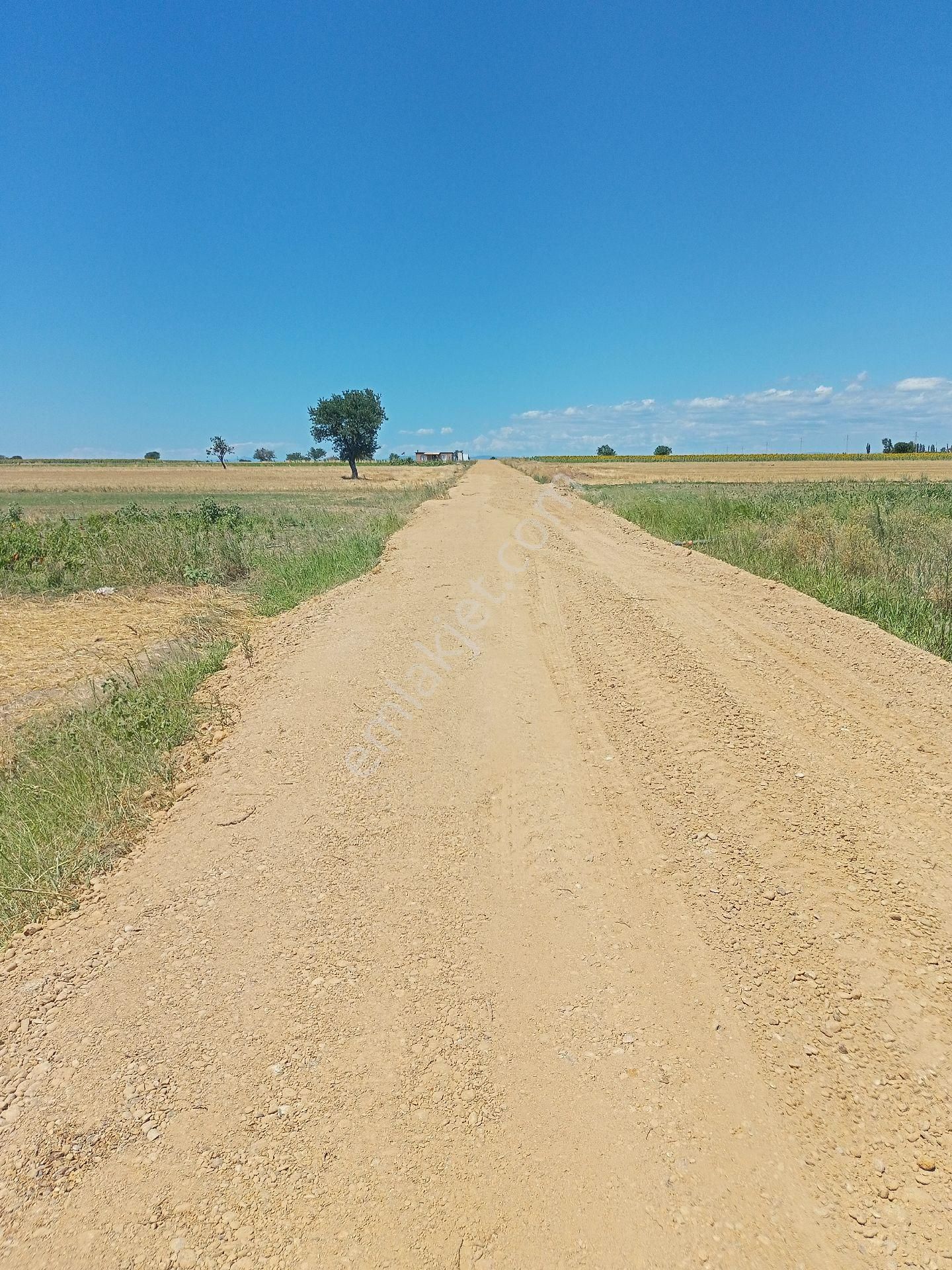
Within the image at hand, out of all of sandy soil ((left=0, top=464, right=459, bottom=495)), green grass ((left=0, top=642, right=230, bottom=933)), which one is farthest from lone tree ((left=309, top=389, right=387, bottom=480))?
green grass ((left=0, top=642, right=230, bottom=933))

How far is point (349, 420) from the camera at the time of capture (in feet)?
219

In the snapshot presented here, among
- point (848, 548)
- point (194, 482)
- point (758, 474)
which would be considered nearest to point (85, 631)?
point (848, 548)

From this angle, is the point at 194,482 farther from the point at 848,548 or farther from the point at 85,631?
the point at 848,548

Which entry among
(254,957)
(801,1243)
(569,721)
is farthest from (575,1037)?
(569,721)

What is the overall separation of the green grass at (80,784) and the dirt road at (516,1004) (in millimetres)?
298

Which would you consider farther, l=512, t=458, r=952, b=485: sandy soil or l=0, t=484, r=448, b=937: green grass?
l=512, t=458, r=952, b=485: sandy soil

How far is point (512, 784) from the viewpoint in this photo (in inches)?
165

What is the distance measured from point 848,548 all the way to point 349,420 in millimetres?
64127

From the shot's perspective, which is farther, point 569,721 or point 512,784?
point 569,721

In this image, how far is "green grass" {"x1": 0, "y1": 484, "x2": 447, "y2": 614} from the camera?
11398mm

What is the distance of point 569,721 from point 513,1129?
3.20m

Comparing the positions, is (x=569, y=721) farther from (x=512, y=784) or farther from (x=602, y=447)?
(x=602, y=447)

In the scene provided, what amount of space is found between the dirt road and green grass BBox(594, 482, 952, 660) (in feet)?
9.54

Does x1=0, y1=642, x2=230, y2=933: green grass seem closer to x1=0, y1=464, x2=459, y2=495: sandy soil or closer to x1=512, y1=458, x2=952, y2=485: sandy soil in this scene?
x1=0, y1=464, x2=459, y2=495: sandy soil
